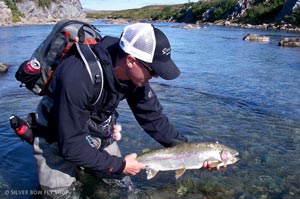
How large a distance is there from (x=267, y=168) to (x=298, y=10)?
4978cm

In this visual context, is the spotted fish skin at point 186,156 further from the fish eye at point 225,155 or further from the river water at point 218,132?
the river water at point 218,132

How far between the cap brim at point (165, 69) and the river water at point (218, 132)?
2322 mm

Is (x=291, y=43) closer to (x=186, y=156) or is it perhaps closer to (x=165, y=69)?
(x=186, y=156)

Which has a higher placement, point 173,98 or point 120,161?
point 120,161

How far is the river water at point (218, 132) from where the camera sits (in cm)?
558

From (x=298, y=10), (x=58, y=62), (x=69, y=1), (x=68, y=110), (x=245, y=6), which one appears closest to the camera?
(x=68, y=110)

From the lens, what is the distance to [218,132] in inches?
318

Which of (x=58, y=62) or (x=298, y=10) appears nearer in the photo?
(x=58, y=62)

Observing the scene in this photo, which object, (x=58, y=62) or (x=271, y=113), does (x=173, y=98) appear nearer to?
(x=271, y=113)

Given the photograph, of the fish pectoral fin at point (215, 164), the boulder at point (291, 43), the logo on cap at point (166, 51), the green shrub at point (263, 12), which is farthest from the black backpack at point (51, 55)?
the green shrub at point (263, 12)

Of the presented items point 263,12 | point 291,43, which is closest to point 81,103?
point 291,43

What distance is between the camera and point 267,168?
251 inches

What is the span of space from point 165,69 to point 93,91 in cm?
71

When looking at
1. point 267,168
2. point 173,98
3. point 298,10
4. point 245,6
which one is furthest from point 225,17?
point 267,168
